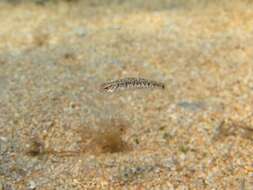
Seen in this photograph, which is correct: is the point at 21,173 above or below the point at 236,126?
below

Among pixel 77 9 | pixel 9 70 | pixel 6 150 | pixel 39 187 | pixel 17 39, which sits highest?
pixel 77 9

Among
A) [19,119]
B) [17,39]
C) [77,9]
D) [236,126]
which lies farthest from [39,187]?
[77,9]

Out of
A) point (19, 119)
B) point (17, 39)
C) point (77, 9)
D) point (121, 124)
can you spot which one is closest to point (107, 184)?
point (121, 124)

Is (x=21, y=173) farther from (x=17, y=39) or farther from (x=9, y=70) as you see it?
(x=17, y=39)

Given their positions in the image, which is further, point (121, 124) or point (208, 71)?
point (208, 71)

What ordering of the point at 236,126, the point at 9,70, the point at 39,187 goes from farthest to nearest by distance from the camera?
the point at 9,70 → the point at 236,126 → the point at 39,187

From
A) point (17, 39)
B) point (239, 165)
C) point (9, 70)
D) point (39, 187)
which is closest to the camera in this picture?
point (39, 187)
